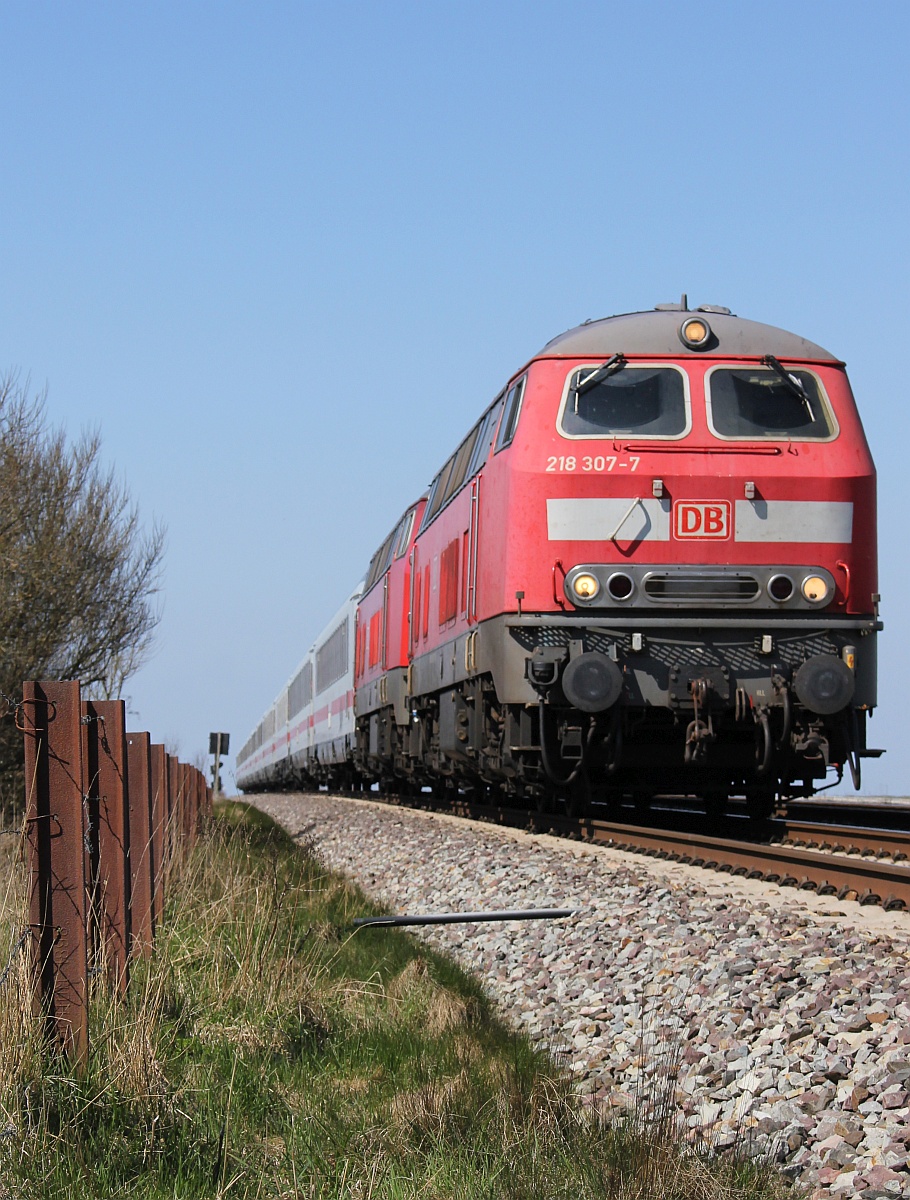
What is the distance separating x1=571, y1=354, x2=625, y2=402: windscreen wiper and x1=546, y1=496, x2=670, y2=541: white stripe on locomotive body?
3.07 feet

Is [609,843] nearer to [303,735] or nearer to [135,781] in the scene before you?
[135,781]

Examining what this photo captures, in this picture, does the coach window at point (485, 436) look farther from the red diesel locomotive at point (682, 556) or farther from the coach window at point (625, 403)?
the coach window at point (625, 403)

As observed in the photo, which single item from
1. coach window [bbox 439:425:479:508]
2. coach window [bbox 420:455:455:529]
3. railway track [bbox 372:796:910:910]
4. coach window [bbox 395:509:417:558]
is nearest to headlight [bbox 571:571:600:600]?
railway track [bbox 372:796:910:910]

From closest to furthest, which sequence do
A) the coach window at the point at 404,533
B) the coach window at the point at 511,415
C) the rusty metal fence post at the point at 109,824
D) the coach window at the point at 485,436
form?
the rusty metal fence post at the point at 109,824, the coach window at the point at 511,415, the coach window at the point at 485,436, the coach window at the point at 404,533

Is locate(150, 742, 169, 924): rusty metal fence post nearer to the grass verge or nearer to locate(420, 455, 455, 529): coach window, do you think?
the grass verge

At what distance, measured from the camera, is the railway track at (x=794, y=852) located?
7758 mm

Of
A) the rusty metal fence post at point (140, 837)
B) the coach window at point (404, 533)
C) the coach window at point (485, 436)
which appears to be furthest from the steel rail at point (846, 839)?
the coach window at point (404, 533)

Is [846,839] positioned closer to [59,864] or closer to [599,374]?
[599,374]

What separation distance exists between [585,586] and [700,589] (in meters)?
0.83

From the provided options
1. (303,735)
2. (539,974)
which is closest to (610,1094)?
(539,974)

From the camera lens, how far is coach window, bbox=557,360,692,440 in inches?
445

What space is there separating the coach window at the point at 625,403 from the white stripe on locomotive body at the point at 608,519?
1.80 ft

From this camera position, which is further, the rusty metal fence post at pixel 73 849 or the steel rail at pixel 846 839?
the steel rail at pixel 846 839

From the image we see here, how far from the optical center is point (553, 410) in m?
11.4
